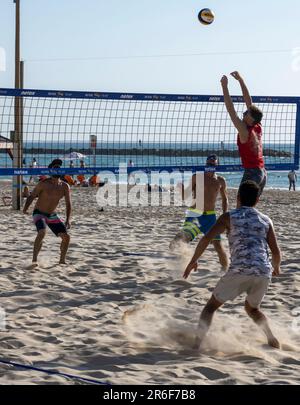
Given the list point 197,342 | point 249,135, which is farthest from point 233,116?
point 197,342

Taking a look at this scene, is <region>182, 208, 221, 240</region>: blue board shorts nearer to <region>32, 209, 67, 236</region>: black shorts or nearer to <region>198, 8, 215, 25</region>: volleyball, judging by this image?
<region>32, 209, 67, 236</region>: black shorts

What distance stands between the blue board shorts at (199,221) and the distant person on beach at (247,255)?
325 centimetres

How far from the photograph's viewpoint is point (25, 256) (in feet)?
31.5

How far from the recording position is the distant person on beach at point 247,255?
17.2 feet

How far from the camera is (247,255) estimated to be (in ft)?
17.2

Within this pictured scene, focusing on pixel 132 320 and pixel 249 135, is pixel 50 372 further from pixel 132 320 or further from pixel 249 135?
pixel 249 135

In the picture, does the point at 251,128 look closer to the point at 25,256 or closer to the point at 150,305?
the point at 150,305

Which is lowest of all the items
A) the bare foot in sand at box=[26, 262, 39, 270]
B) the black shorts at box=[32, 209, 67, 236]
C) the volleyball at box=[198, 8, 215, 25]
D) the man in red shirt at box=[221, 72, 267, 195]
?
the bare foot in sand at box=[26, 262, 39, 270]

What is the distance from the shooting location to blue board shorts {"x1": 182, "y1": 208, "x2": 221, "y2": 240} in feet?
28.3

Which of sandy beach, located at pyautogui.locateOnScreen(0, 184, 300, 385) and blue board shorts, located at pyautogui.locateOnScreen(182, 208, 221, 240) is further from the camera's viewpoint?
blue board shorts, located at pyautogui.locateOnScreen(182, 208, 221, 240)

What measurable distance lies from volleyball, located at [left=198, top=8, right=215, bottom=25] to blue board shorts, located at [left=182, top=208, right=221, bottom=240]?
116 inches

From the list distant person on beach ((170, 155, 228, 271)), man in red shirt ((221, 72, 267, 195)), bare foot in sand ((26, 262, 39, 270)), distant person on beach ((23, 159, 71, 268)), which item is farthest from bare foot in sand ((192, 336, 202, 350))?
distant person on beach ((23, 159, 71, 268))

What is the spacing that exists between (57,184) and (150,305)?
9.92 feet
